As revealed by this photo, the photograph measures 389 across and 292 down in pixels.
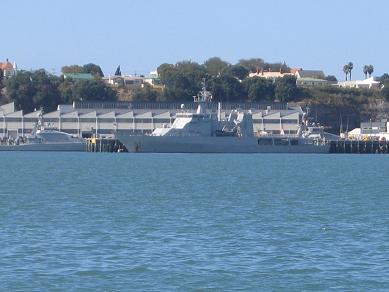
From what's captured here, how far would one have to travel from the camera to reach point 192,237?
36875 mm

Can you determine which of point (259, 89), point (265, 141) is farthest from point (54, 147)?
point (259, 89)

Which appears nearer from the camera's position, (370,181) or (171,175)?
(370,181)

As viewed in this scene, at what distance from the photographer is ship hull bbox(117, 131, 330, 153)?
13525cm

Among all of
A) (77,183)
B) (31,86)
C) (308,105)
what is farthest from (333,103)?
(77,183)

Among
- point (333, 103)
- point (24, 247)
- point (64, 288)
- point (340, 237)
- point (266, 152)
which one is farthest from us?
point (333, 103)

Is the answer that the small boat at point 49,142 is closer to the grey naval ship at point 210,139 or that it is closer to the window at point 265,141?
the grey naval ship at point 210,139

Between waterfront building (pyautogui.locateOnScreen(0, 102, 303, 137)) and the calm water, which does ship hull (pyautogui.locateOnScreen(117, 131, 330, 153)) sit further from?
the calm water

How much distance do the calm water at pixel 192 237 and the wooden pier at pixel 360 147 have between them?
84729 millimetres

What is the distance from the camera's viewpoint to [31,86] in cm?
17350

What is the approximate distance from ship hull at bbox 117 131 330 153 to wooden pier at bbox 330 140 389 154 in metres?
10.2

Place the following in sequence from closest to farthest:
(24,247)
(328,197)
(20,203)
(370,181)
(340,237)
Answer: (24,247) < (340,237) < (20,203) < (328,197) < (370,181)

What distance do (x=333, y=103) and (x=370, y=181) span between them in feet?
372

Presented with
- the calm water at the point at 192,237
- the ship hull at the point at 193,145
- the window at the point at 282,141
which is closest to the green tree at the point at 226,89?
the window at the point at 282,141

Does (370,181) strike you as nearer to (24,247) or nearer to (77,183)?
(77,183)
